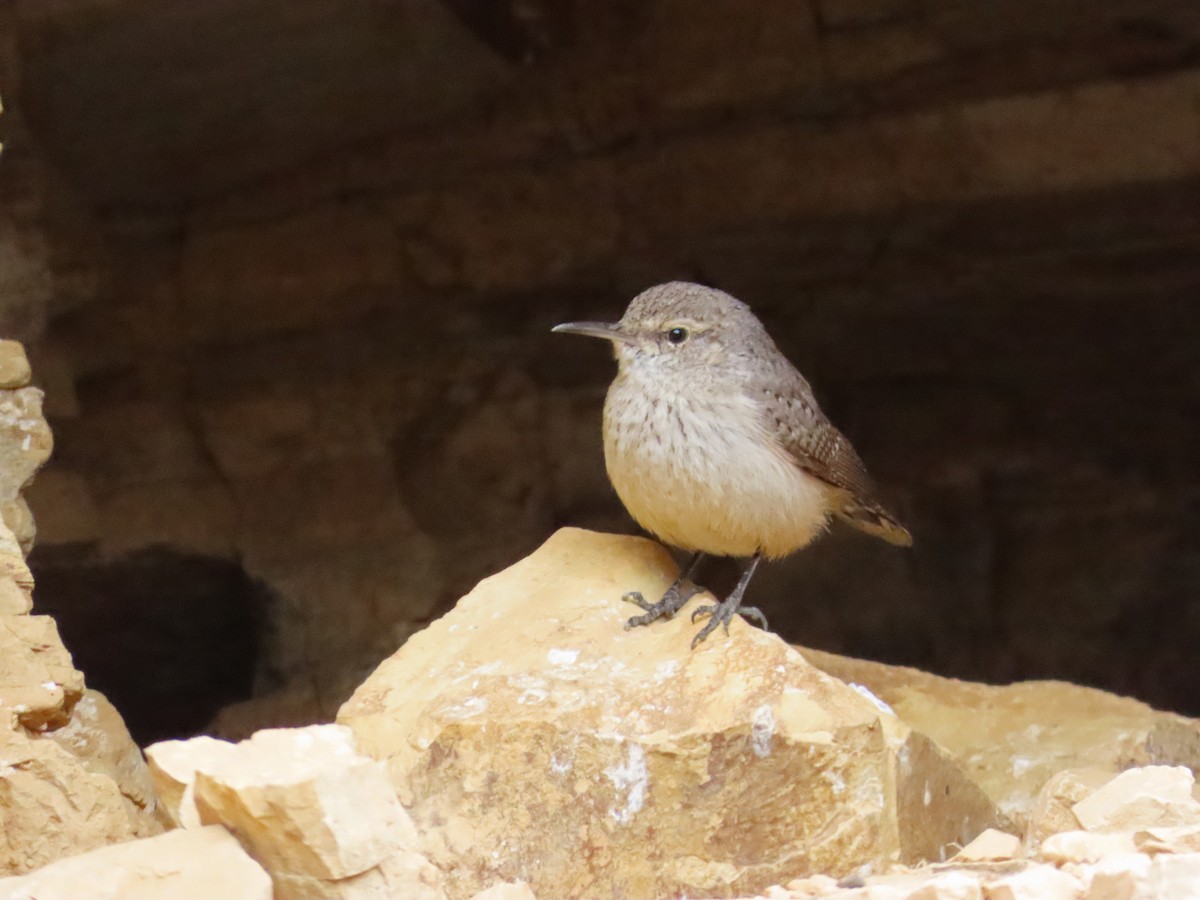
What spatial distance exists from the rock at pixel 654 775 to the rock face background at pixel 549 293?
145 inches

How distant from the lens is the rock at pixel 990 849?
134 inches

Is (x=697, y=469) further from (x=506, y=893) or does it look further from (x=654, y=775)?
(x=506, y=893)

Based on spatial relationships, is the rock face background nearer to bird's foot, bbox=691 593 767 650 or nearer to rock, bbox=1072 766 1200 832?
bird's foot, bbox=691 593 767 650

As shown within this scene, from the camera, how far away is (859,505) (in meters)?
5.65

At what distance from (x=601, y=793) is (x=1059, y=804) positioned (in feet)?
3.92

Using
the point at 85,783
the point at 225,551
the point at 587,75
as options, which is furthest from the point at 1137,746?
the point at 225,551

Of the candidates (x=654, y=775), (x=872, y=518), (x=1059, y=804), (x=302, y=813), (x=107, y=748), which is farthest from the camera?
(x=872, y=518)

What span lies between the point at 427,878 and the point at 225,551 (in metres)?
4.74

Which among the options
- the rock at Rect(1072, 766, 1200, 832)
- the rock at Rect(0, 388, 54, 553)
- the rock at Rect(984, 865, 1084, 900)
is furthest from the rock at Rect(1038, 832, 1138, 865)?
the rock at Rect(0, 388, 54, 553)

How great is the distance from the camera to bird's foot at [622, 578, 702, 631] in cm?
444

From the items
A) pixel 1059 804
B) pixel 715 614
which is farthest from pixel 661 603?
pixel 1059 804

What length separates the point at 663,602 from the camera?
4.54 meters

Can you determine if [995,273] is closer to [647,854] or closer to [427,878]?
[647,854]

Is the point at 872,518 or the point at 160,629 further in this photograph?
the point at 160,629
